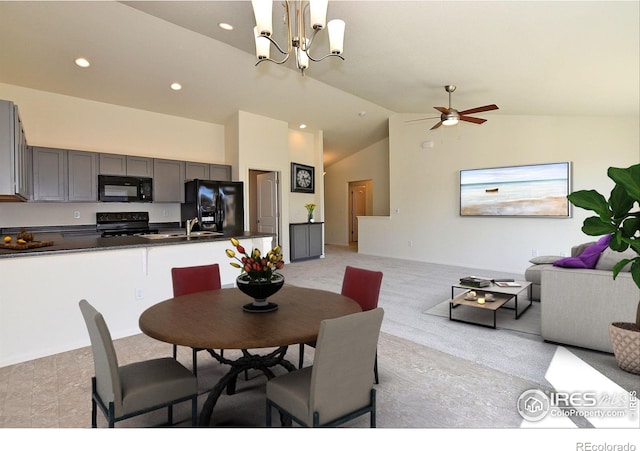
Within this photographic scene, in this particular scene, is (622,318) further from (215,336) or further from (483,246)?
(483,246)

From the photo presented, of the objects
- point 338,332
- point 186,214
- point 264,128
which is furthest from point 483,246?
point 338,332

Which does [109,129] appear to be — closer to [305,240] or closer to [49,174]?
[49,174]

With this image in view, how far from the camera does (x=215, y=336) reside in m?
1.47

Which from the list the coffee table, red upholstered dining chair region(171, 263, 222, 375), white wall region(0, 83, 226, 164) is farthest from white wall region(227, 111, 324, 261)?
the coffee table

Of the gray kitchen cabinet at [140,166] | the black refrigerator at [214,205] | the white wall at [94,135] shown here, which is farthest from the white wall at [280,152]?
the gray kitchen cabinet at [140,166]

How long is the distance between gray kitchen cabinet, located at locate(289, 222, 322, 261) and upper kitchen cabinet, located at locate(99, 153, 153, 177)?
300cm

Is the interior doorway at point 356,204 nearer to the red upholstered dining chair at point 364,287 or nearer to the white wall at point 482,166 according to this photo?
the white wall at point 482,166

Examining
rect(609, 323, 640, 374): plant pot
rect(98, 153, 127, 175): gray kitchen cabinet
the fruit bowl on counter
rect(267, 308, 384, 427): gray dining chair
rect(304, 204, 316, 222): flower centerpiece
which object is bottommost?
rect(609, 323, 640, 374): plant pot

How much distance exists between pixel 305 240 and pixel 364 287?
532cm

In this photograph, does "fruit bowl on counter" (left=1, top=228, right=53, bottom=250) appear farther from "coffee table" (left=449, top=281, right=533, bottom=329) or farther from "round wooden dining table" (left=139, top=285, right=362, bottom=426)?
"coffee table" (left=449, top=281, right=533, bottom=329)

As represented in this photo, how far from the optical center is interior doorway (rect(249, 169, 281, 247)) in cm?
720

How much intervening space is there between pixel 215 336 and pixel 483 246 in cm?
614

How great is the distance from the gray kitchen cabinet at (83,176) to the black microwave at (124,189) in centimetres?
9
